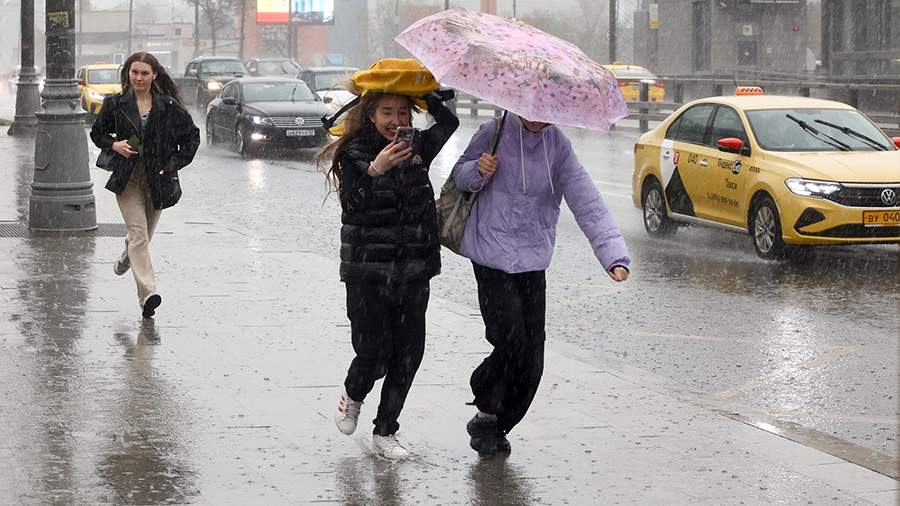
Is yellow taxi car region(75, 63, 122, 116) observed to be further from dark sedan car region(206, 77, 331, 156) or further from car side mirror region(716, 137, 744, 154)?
car side mirror region(716, 137, 744, 154)

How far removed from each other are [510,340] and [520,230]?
46cm

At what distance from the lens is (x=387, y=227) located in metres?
6.08

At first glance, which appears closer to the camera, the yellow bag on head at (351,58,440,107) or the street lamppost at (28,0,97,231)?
the yellow bag on head at (351,58,440,107)

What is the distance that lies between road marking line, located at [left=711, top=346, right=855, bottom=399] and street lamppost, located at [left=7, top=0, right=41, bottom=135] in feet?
74.4

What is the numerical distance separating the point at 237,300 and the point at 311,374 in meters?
2.55

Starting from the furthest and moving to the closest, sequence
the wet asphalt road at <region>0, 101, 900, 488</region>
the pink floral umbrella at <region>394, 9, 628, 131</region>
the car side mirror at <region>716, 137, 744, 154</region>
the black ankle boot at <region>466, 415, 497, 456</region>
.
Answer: the car side mirror at <region>716, 137, 744, 154</region> → the wet asphalt road at <region>0, 101, 900, 488</region> → the black ankle boot at <region>466, 415, 497, 456</region> → the pink floral umbrella at <region>394, 9, 628, 131</region>

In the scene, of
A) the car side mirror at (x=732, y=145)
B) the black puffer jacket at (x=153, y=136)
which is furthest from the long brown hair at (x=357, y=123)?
the car side mirror at (x=732, y=145)

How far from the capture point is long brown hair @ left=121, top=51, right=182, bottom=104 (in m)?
9.54

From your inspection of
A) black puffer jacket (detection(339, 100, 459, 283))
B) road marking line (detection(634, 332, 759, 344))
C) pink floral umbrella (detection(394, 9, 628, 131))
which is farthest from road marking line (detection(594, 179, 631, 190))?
pink floral umbrella (detection(394, 9, 628, 131))

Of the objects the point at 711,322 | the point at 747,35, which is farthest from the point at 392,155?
the point at 747,35

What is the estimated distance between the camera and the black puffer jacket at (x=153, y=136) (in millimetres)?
9398

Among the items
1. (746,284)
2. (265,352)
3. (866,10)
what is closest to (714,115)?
(746,284)

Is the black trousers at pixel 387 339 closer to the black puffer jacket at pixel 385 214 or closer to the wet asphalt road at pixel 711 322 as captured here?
the black puffer jacket at pixel 385 214

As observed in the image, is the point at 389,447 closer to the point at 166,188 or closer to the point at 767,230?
the point at 166,188
